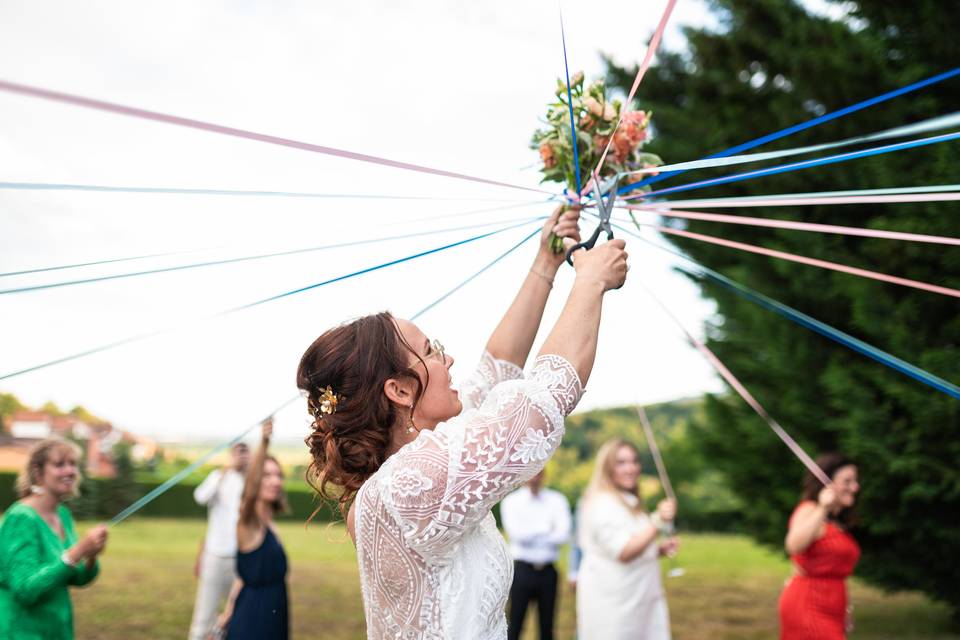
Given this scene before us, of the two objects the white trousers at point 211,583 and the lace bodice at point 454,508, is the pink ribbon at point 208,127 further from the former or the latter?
the white trousers at point 211,583

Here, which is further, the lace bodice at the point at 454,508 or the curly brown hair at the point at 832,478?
the curly brown hair at the point at 832,478

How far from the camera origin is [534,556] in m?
7.52

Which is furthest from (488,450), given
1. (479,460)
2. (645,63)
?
(645,63)

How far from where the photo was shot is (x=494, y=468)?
1973 mm

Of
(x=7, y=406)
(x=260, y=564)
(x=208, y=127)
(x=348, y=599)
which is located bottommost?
(x=348, y=599)

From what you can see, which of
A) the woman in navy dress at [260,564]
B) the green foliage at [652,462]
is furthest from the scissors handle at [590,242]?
the green foliage at [652,462]

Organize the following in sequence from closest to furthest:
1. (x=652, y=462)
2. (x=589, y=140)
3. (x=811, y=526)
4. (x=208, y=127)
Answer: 1. (x=208, y=127)
2. (x=589, y=140)
3. (x=811, y=526)
4. (x=652, y=462)

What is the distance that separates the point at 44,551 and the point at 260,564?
1344 mm

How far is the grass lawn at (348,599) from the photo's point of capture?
989 cm

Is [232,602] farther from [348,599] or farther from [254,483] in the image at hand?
[348,599]

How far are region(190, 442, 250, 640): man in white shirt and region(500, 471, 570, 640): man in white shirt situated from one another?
2.24 m

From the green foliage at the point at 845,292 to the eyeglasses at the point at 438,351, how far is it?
178 inches

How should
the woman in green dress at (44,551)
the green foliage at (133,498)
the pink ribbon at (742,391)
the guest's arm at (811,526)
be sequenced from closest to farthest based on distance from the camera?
1. the pink ribbon at (742,391)
2. the woman in green dress at (44,551)
3. the guest's arm at (811,526)
4. the green foliage at (133,498)

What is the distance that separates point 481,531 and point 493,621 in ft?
0.74
